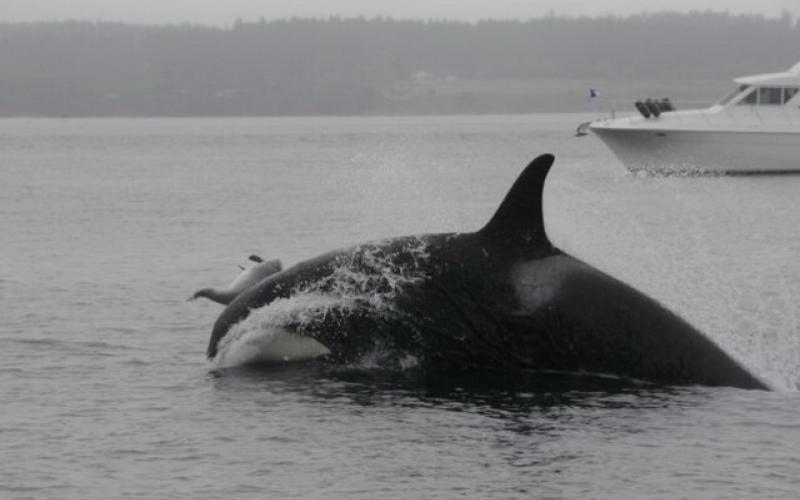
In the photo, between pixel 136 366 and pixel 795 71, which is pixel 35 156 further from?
pixel 136 366

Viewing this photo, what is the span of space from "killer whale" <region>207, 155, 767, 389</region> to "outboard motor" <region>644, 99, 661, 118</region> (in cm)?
4351

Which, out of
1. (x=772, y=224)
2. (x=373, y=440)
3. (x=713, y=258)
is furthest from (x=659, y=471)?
(x=772, y=224)

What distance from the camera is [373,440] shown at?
1515 centimetres

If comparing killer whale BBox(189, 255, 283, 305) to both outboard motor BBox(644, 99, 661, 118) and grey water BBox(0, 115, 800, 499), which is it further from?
outboard motor BBox(644, 99, 661, 118)

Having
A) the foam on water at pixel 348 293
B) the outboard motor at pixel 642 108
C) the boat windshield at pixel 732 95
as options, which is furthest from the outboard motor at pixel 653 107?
the foam on water at pixel 348 293

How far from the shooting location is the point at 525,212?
54.7 feet

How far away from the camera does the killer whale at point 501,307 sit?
1694 centimetres

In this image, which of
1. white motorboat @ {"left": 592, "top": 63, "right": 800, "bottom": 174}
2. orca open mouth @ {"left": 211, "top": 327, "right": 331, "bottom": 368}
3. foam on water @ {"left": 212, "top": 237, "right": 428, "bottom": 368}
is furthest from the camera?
white motorboat @ {"left": 592, "top": 63, "right": 800, "bottom": 174}

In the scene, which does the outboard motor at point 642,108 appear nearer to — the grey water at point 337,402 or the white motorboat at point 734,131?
the white motorboat at point 734,131

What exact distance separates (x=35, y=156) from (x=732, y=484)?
378ft

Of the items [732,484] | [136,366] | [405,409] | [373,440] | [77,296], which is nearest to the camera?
[732,484]

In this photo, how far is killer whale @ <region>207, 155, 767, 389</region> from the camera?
16.9 metres

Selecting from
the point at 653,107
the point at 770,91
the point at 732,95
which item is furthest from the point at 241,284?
the point at 732,95

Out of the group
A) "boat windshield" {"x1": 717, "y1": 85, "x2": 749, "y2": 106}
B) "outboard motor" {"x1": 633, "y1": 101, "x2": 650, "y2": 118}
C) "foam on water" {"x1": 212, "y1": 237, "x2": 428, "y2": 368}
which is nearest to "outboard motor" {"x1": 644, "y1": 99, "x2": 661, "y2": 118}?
"outboard motor" {"x1": 633, "y1": 101, "x2": 650, "y2": 118}
